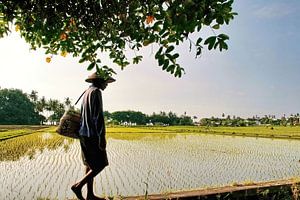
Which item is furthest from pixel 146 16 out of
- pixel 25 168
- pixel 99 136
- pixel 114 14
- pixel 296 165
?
pixel 296 165

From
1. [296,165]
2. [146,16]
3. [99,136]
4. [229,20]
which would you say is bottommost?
[296,165]

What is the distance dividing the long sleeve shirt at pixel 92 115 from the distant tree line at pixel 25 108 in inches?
2830

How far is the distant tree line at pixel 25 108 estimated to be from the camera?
71688mm

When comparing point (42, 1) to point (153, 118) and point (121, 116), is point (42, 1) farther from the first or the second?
point (121, 116)

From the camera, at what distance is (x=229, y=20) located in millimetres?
1746

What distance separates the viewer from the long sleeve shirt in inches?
124

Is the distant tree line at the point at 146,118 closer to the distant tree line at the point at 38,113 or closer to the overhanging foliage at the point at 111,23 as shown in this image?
the distant tree line at the point at 38,113

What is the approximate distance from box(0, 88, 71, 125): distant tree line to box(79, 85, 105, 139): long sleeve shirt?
71.9 m

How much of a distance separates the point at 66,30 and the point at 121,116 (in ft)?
309

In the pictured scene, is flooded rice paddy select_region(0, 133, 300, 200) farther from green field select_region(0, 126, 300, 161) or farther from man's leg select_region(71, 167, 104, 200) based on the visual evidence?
green field select_region(0, 126, 300, 161)

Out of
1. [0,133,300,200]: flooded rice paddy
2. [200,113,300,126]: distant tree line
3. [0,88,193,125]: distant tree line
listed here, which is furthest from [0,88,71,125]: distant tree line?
[0,133,300,200]: flooded rice paddy

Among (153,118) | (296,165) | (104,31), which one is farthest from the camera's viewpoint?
(153,118)

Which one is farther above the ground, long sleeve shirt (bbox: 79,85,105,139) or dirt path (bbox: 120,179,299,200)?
long sleeve shirt (bbox: 79,85,105,139)

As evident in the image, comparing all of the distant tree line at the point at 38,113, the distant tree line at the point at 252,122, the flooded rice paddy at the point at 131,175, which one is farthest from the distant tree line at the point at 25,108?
the flooded rice paddy at the point at 131,175
